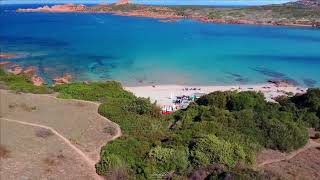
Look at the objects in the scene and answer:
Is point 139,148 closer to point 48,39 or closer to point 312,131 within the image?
point 312,131

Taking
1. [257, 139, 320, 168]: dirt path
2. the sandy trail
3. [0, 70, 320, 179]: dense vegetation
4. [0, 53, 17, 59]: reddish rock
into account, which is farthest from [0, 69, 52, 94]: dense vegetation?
[0, 53, 17, 59]: reddish rock

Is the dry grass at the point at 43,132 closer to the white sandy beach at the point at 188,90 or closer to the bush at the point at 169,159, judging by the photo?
the bush at the point at 169,159

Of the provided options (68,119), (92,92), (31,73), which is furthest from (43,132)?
(31,73)

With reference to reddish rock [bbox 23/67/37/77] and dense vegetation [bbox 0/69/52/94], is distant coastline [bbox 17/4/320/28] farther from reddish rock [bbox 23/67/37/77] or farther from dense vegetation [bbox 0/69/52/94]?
dense vegetation [bbox 0/69/52/94]

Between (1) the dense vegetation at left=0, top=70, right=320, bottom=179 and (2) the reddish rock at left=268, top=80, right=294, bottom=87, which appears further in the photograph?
(2) the reddish rock at left=268, top=80, right=294, bottom=87

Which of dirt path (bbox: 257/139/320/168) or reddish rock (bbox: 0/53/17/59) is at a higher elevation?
dirt path (bbox: 257/139/320/168)

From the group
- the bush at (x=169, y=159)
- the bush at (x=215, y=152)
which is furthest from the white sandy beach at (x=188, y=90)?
the bush at (x=169, y=159)
